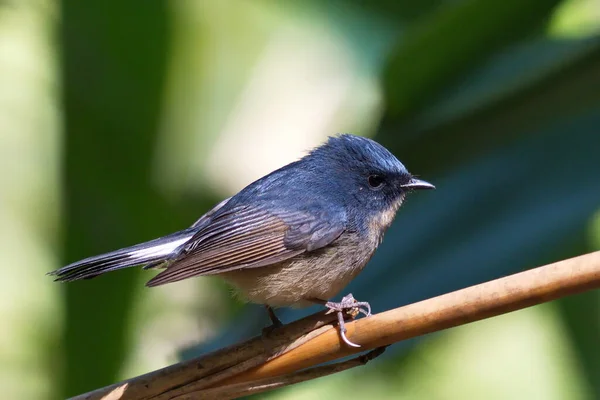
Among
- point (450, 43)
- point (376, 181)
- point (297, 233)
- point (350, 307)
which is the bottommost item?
point (350, 307)

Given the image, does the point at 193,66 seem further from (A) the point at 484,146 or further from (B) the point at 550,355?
(B) the point at 550,355

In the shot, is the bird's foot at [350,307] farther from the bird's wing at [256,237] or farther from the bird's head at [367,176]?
the bird's head at [367,176]

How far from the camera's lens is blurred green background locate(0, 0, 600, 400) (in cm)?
262

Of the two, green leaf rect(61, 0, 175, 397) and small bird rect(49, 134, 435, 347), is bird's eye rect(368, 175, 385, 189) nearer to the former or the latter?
small bird rect(49, 134, 435, 347)

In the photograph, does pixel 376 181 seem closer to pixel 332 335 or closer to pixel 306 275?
pixel 306 275

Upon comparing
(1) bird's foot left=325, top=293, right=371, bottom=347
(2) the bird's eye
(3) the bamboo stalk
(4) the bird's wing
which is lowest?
(3) the bamboo stalk

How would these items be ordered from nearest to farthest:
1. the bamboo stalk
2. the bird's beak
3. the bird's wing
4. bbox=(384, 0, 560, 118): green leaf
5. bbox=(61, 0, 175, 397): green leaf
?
1. the bamboo stalk
2. the bird's wing
3. the bird's beak
4. bbox=(384, 0, 560, 118): green leaf
5. bbox=(61, 0, 175, 397): green leaf

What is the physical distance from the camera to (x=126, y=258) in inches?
84.3

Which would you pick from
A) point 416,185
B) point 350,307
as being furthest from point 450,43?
point 350,307

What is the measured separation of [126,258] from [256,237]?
0.37 m

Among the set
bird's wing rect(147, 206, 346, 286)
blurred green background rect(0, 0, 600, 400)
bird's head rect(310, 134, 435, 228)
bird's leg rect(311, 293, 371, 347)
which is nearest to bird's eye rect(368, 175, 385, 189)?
bird's head rect(310, 134, 435, 228)

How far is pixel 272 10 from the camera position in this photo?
347 centimetres

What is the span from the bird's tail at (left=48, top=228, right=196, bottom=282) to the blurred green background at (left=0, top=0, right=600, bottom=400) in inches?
16.7

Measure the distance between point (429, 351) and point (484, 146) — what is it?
36.8 inches
